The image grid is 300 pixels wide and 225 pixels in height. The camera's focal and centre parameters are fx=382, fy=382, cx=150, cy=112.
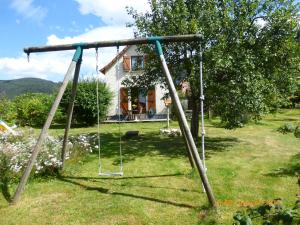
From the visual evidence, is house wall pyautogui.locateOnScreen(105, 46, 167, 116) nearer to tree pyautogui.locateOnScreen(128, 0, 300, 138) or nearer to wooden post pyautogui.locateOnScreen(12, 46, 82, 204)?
tree pyautogui.locateOnScreen(128, 0, 300, 138)

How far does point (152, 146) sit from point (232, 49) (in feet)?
16.6

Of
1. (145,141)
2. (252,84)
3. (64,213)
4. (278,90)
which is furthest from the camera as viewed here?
(145,141)

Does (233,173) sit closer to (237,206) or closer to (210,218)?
(237,206)

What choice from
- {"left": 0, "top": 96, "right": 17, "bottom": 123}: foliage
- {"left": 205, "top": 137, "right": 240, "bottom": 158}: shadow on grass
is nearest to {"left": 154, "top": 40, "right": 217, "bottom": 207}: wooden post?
{"left": 205, "top": 137, "right": 240, "bottom": 158}: shadow on grass

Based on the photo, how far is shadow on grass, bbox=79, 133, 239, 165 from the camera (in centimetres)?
1393

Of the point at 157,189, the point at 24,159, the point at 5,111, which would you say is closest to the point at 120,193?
the point at 157,189

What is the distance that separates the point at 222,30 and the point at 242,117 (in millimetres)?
3343

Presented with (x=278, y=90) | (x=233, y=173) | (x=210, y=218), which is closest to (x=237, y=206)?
(x=210, y=218)

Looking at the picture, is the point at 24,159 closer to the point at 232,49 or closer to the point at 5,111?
the point at 232,49

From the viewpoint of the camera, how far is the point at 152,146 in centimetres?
1578

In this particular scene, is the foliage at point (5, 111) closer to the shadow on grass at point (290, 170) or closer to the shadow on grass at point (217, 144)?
the shadow on grass at point (217, 144)

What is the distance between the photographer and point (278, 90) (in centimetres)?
1554

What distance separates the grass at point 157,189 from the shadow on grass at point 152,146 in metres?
0.04

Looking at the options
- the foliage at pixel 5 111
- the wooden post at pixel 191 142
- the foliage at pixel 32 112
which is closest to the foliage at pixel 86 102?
the foliage at pixel 32 112
